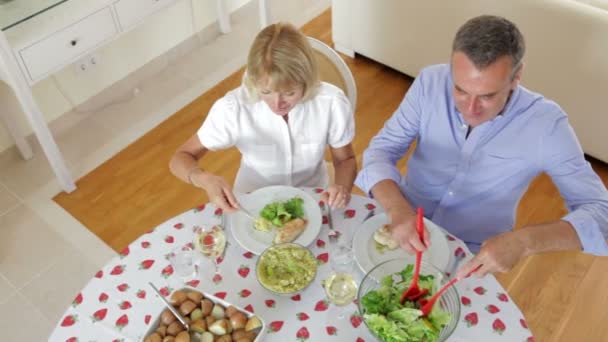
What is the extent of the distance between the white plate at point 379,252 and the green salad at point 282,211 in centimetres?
17

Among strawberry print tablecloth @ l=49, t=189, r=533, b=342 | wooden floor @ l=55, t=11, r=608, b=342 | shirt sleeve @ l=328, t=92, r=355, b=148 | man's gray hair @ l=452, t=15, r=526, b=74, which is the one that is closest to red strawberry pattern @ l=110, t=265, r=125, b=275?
strawberry print tablecloth @ l=49, t=189, r=533, b=342

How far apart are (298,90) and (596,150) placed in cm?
173

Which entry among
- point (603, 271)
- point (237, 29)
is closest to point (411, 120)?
point (603, 271)

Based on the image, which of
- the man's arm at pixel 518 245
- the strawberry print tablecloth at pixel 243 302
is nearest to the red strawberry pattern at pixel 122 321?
the strawberry print tablecloth at pixel 243 302

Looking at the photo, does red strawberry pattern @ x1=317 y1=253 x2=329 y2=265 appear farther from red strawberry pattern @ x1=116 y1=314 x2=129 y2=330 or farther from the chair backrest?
the chair backrest

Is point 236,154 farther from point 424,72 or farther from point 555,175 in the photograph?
point 555,175

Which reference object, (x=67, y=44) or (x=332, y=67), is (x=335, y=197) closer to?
(x=332, y=67)

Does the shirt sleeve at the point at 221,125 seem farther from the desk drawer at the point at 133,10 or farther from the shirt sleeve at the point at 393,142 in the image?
the desk drawer at the point at 133,10

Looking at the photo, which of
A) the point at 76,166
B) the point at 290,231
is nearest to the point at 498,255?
the point at 290,231

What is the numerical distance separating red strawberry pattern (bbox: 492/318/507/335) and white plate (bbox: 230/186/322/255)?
474 mm

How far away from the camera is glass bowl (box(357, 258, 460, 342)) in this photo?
1.16 metres

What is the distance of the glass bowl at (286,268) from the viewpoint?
129 centimetres

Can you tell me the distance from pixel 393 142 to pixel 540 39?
1.19 metres

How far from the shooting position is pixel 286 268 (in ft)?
4.39
